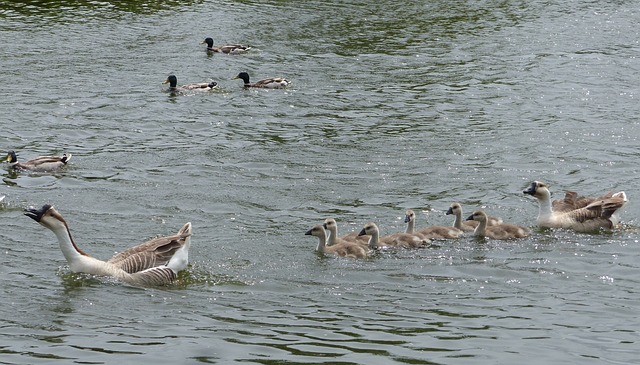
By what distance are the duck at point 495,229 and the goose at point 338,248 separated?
6.45 ft

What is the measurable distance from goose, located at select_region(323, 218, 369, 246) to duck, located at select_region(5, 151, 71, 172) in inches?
244

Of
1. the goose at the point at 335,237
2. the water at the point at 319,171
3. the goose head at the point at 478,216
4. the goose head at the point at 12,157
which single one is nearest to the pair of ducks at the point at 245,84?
the water at the point at 319,171

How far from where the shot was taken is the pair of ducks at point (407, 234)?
16.7m

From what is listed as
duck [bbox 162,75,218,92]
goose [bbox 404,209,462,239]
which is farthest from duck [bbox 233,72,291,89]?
goose [bbox 404,209,462,239]

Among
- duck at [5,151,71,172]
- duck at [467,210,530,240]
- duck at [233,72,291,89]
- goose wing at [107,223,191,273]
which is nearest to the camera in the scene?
goose wing at [107,223,191,273]

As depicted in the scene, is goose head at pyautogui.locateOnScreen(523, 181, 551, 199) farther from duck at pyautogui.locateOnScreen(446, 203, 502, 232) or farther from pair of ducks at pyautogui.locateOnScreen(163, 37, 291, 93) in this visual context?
pair of ducks at pyautogui.locateOnScreen(163, 37, 291, 93)

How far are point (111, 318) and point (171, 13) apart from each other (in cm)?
2381

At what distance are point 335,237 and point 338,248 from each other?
1.51 ft

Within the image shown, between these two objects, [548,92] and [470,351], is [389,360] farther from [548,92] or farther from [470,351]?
[548,92]

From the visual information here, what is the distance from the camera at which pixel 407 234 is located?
17141 mm

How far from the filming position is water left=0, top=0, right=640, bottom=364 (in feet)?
43.5

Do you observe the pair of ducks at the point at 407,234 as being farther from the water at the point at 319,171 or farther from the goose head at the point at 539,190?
the goose head at the point at 539,190

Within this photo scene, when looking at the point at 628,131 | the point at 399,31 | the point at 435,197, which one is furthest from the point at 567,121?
the point at 399,31

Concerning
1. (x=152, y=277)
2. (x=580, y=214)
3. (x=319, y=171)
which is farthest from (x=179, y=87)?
(x=152, y=277)
